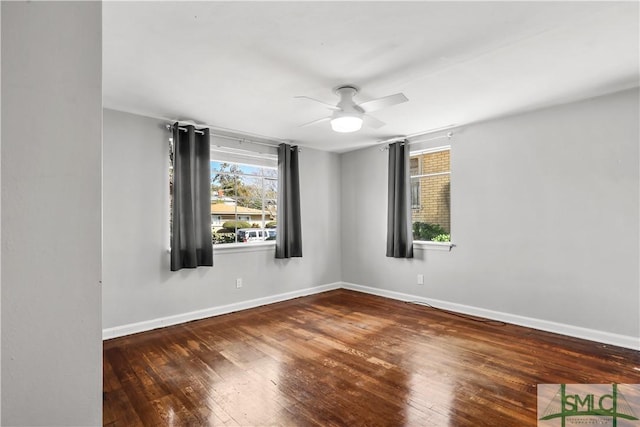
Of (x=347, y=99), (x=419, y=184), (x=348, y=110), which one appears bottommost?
(x=419, y=184)

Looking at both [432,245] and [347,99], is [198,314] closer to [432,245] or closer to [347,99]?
[347,99]

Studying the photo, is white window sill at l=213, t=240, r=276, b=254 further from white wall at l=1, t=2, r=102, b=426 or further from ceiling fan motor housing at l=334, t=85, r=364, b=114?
white wall at l=1, t=2, r=102, b=426

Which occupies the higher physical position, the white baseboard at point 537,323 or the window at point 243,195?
the window at point 243,195

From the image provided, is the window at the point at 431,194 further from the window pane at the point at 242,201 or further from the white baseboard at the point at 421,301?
the window pane at the point at 242,201

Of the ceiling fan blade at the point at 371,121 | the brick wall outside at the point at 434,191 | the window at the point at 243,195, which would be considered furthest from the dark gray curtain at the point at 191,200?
the brick wall outside at the point at 434,191

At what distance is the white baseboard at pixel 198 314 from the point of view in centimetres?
333

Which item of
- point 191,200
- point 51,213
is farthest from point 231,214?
point 51,213

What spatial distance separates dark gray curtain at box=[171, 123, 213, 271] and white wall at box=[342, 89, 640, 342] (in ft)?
9.57

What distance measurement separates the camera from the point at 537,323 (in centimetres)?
349

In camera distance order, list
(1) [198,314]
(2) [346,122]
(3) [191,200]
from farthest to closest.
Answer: (1) [198,314], (3) [191,200], (2) [346,122]

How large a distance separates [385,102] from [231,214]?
2.67m

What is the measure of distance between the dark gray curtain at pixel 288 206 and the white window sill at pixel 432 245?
172 centimetres

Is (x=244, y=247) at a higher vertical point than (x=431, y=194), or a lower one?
lower

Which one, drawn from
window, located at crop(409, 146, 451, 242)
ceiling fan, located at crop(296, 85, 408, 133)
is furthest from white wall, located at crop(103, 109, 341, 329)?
window, located at crop(409, 146, 451, 242)
